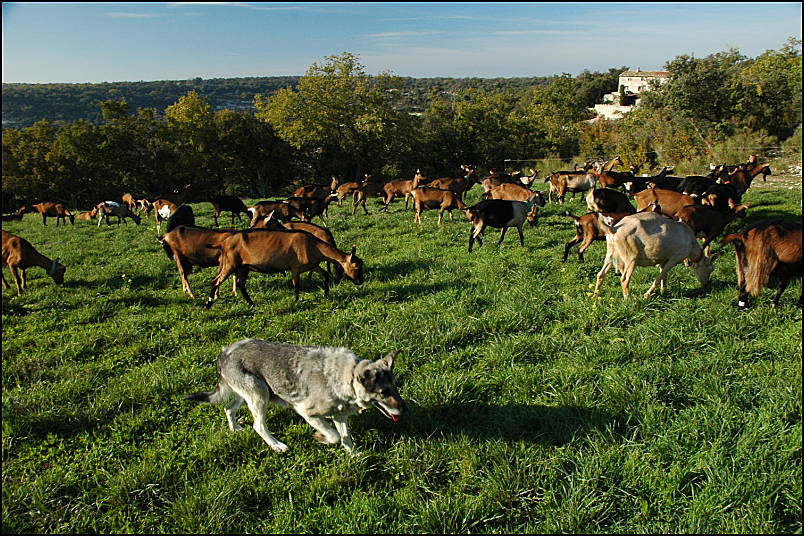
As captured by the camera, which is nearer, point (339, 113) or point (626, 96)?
point (339, 113)

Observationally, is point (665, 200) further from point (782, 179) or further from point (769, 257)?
point (782, 179)

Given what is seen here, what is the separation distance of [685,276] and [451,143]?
4123cm

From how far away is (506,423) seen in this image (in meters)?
4.57

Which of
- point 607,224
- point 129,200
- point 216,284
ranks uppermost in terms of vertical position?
point 129,200

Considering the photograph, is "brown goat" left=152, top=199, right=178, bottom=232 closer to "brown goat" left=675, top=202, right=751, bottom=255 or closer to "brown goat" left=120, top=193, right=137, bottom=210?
"brown goat" left=120, top=193, right=137, bottom=210

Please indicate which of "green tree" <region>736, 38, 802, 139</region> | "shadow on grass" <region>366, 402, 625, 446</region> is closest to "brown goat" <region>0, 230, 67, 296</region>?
"shadow on grass" <region>366, 402, 625, 446</region>

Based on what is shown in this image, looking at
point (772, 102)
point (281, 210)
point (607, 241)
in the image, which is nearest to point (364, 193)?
point (281, 210)

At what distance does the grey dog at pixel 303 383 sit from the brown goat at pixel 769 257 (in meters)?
5.82

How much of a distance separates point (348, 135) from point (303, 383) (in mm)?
37979

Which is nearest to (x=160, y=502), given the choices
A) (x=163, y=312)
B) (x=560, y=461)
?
(x=560, y=461)

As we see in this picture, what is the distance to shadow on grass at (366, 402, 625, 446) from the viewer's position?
4.41 m

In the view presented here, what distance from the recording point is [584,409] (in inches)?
187

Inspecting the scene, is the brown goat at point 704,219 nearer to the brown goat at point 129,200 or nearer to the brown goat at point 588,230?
the brown goat at point 588,230

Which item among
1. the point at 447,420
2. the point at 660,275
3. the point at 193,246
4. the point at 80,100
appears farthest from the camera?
the point at 80,100
